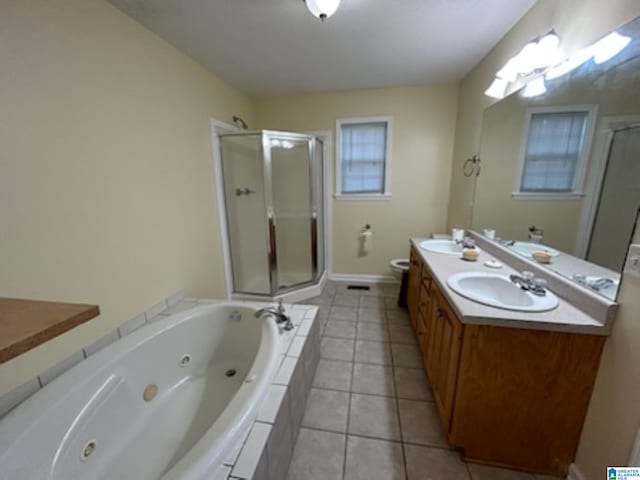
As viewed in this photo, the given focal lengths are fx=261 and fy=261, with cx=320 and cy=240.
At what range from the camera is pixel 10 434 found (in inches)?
34.8

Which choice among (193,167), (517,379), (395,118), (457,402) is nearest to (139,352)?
(193,167)

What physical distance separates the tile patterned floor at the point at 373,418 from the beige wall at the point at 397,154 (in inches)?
49.5

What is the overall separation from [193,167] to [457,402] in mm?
2443

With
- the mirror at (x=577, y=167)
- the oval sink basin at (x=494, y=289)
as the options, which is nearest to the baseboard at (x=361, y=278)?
the mirror at (x=577, y=167)

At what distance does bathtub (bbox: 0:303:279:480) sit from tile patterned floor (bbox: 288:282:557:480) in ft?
1.77

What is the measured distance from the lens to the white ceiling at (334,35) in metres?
1.56

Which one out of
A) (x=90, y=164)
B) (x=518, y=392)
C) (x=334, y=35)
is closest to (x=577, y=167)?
(x=518, y=392)

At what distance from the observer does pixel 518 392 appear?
3.85ft

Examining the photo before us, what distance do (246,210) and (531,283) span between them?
261cm

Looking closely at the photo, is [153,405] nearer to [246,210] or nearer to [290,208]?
[246,210]

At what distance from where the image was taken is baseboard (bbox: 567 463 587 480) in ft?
3.78

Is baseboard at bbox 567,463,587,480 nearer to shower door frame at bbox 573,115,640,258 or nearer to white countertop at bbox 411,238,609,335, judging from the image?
white countertop at bbox 411,238,609,335

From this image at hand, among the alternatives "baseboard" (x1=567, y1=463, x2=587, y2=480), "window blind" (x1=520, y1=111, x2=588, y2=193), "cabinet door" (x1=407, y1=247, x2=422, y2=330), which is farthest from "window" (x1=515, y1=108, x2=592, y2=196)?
"baseboard" (x1=567, y1=463, x2=587, y2=480)

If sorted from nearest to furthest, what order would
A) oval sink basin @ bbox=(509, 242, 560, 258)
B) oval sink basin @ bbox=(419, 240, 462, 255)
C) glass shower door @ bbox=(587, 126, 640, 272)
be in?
1. glass shower door @ bbox=(587, 126, 640, 272)
2. oval sink basin @ bbox=(509, 242, 560, 258)
3. oval sink basin @ bbox=(419, 240, 462, 255)
